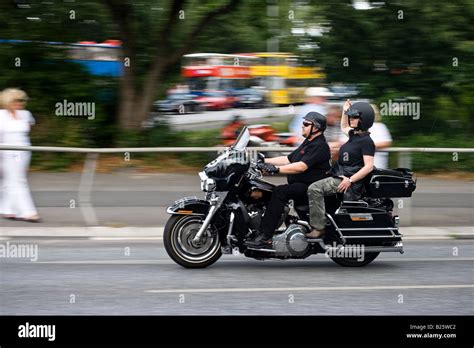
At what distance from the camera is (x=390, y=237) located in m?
10.0

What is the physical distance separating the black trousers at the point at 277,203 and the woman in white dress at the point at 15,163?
4.23 metres

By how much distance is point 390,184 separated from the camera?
1000cm

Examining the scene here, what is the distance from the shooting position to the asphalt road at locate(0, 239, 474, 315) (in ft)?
26.3

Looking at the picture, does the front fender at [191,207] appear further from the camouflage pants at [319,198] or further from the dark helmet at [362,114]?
the dark helmet at [362,114]

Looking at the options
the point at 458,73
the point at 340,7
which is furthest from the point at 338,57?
the point at 458,73

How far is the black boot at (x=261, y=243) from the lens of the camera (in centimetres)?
966

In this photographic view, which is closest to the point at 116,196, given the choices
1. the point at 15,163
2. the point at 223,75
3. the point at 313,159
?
the point at 15,163

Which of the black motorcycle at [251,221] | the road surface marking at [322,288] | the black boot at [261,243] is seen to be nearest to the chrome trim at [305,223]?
the black motorcycle at [251,221]

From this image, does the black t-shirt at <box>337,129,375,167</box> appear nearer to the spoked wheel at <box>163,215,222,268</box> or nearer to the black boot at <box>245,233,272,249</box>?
the black boot at <box>245,233,272,249</box>

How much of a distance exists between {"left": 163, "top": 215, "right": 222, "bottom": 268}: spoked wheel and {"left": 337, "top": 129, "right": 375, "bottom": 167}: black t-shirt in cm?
166

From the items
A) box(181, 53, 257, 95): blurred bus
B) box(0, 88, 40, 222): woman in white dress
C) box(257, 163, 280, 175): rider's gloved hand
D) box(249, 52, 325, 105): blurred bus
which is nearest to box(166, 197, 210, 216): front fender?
box(257, 163, 280, 175): rider's gloved hand
